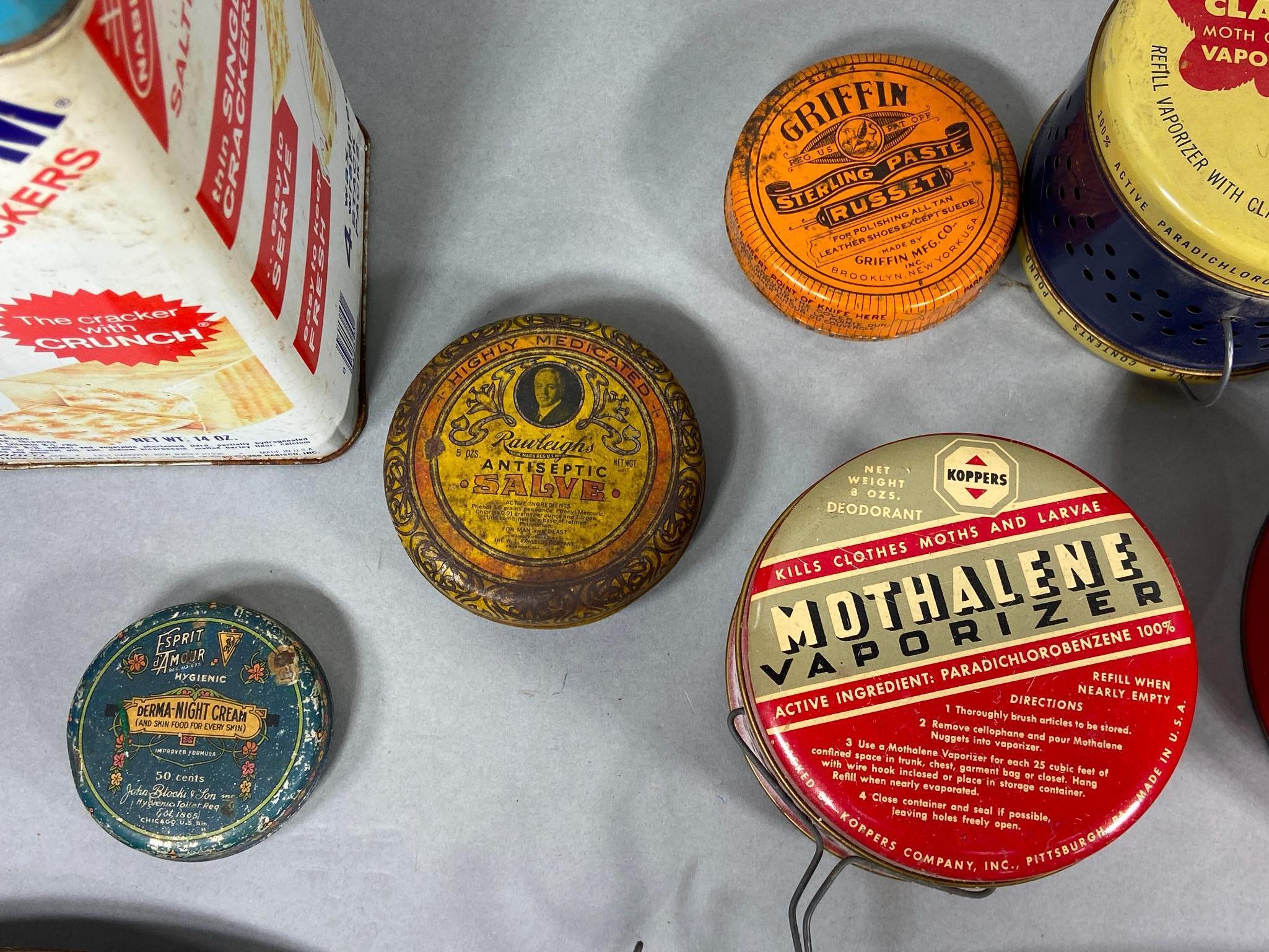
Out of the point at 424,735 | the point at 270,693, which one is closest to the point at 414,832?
the point at 424,735

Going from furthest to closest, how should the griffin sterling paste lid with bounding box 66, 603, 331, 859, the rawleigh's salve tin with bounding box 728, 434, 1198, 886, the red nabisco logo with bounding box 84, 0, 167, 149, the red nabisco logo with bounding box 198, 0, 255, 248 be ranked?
the griffin sterling paste lid with bounding box 66, 603, 331, 859, the rawleigh's salve tin with bounding box 728, 434, 1198, 886, the red nabisco logo with bounding box 198, 0, 255, 248, the red nabisco logo with bounding box 84, 0, 167, 149

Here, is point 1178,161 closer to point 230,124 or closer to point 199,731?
point 230,124

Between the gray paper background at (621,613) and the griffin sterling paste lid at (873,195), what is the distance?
146 millimetres

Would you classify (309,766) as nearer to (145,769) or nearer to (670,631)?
(145,769)

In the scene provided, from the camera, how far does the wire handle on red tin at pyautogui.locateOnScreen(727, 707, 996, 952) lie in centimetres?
92

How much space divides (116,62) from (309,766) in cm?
81

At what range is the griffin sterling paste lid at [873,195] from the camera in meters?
1.13

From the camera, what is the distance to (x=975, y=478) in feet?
3.12

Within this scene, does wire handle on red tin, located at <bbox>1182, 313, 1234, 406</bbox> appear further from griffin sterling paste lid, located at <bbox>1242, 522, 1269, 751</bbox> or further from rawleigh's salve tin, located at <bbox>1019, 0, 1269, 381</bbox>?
griffin sterling paste lid, located at <bbox>1242, 522, 1269, 751</bbox>

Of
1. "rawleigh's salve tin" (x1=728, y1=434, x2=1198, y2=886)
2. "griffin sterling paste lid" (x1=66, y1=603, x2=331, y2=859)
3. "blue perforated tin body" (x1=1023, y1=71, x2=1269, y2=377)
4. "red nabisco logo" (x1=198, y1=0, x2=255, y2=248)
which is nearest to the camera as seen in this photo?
"red nabisco logo" (x1=198, y1=0, x2=255, y2=248)

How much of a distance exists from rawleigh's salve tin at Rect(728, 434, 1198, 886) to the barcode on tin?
593mm

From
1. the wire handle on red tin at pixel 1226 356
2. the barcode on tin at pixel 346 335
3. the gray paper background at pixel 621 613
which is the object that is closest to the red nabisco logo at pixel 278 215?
the barcode on tin at pixel 346 335

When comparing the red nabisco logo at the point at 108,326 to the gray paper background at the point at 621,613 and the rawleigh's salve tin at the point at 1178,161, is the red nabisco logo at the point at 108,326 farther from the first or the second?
the rawleigh's salve tin at the point at 1178,161

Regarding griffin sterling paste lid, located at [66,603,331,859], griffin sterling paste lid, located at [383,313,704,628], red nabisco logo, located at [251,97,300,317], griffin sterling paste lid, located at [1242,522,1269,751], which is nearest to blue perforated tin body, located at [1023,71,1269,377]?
griffin sterling paste lid, located at [1242,522,1269,751]
